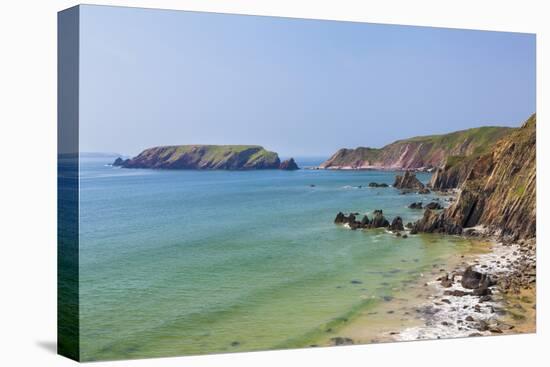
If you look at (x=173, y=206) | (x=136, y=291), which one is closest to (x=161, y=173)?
(x=173, y=206)

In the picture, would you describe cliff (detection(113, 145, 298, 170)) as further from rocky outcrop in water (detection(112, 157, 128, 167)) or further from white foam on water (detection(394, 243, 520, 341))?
white foam on water (detection(394, 243, 520, 341))

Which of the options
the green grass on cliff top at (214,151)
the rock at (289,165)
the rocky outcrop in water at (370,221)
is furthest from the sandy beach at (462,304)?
the green grass on cliff top at (214,151)

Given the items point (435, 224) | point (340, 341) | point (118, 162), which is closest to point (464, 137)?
point (435, 224)

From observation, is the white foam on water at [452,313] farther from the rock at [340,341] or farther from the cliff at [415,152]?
the cliff at [415,152]

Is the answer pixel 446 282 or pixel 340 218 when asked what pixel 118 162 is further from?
pixel 446 282

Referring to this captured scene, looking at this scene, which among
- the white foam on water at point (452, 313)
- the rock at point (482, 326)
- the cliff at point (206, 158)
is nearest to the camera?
the cliff at point (206, 158)

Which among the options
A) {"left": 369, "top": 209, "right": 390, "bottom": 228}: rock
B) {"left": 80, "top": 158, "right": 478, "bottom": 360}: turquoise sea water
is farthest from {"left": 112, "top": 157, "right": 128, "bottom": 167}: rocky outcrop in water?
{"left": 369, "top": 209, "right": 390, "bottom": 228}: rock
